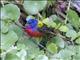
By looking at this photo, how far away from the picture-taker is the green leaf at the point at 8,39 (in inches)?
39.0

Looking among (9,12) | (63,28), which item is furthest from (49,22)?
(9,12)

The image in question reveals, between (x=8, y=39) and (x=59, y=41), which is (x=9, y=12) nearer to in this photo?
(x=8, y=39)

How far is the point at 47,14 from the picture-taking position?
50.4 inches

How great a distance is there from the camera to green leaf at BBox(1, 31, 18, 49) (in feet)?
3.25

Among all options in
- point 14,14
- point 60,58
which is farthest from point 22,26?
point 60,58

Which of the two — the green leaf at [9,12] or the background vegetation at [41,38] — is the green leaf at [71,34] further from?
the green leaf at [9,12]

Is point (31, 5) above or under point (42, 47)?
above

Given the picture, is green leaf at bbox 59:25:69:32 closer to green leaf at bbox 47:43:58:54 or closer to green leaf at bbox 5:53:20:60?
green leaf at bbox 47:43:58:54

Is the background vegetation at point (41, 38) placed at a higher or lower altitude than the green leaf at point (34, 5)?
lower

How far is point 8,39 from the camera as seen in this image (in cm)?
102

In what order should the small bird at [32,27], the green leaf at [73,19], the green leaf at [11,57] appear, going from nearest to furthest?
1. the green leaf at [11,57]
2. the small bird at [32,27]
3. the green leaf at [73,19]

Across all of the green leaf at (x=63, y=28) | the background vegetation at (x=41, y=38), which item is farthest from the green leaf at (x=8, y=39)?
the green leaf at (x=63, y=28)

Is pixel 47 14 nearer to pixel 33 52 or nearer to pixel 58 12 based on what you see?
pixel 58 12

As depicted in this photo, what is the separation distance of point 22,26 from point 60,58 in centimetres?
22
